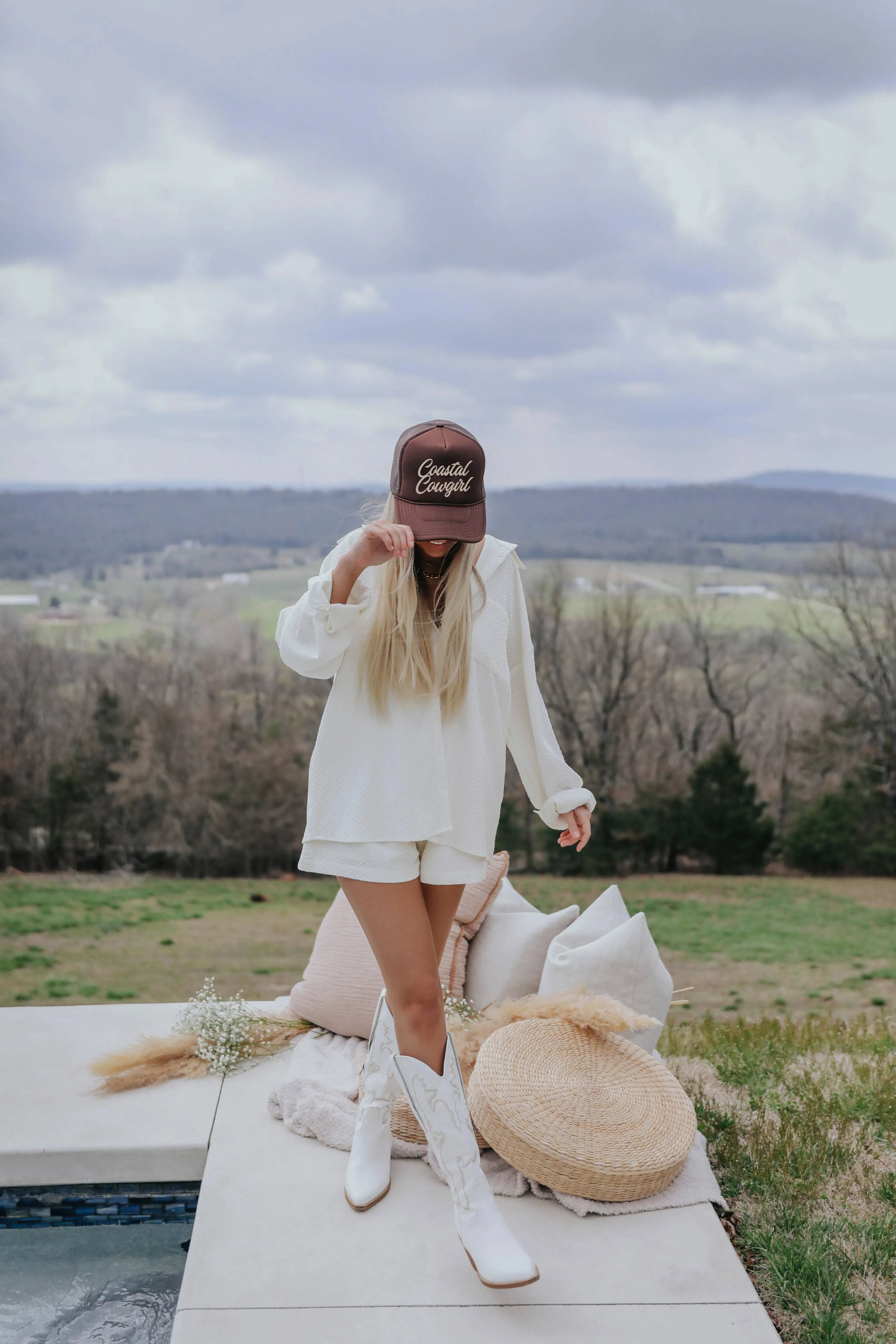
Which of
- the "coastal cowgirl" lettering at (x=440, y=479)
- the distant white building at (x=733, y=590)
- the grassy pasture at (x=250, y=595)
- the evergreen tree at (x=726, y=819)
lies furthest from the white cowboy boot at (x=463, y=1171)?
the distant white building at (x=733, y=590)

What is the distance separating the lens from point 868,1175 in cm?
256

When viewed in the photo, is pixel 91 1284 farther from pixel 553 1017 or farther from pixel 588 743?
pixel 588 743

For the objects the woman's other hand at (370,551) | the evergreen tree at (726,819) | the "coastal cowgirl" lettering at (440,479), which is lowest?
the evergreen tree at (726,819)

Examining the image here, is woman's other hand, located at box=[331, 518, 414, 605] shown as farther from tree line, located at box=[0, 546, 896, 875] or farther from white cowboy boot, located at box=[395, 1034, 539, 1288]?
tree line, located at box=[0, 546, 896, 875]

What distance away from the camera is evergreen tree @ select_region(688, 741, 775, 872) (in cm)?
1565

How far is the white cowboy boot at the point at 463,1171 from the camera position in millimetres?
1937

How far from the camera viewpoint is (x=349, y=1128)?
99.6 inches

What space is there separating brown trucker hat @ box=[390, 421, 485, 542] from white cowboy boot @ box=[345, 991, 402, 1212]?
1.00 metres

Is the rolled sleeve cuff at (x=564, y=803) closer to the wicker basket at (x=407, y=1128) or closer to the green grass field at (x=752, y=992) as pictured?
the wicker basket at (x=407, y=1128)

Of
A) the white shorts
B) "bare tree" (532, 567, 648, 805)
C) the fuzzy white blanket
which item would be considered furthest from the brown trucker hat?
"bare tree" (532, 567, 648, 805)

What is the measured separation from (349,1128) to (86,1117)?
0.71m

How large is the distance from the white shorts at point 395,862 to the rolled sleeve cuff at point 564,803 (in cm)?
23

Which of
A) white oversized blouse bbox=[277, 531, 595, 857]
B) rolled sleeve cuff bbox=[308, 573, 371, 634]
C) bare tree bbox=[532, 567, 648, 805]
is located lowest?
bare tree bbox=[532, 567, 648, 805]

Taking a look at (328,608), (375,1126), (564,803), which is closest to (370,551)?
(328,608)
